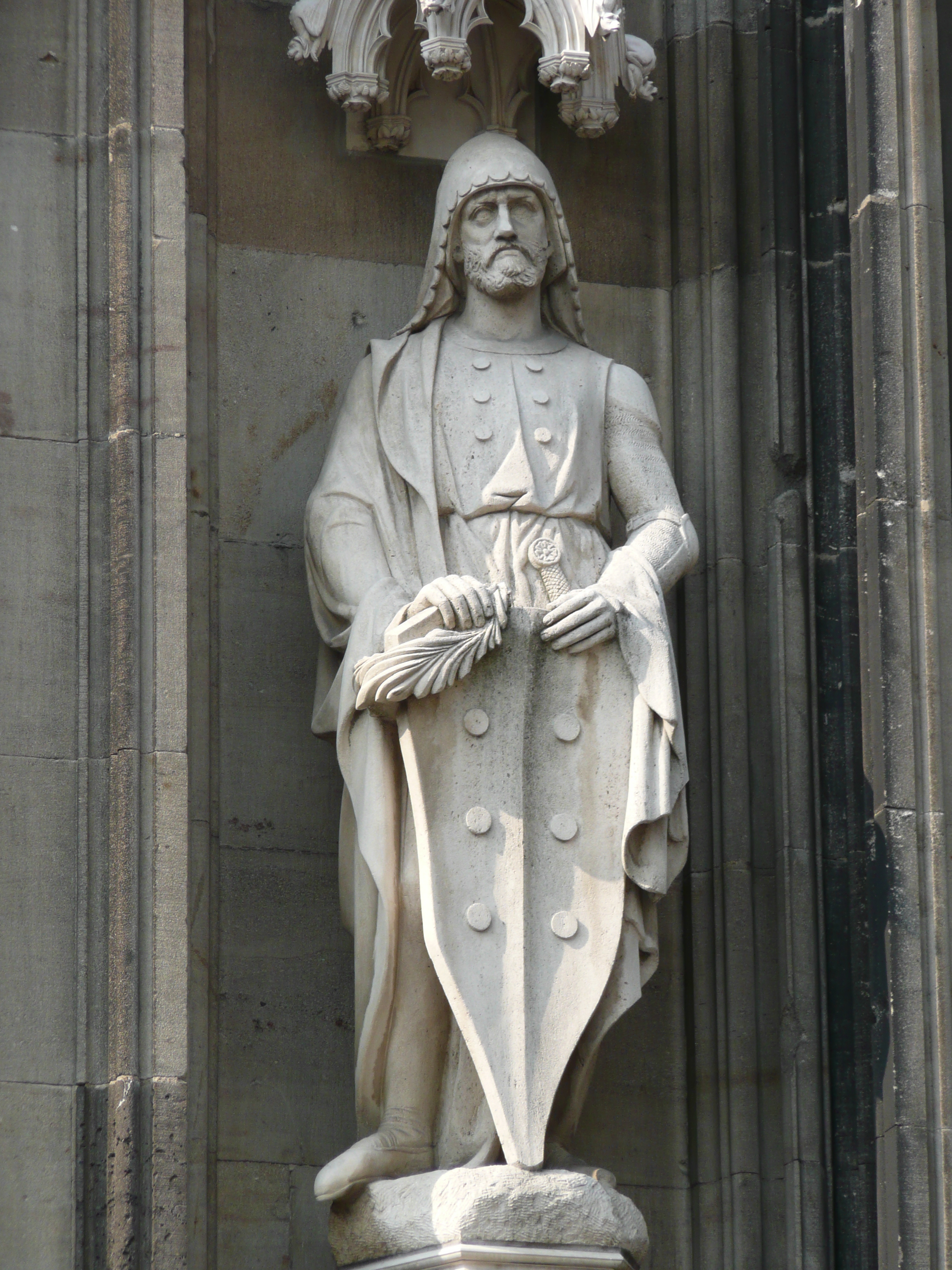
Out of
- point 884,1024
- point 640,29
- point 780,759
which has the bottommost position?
point 884,1024

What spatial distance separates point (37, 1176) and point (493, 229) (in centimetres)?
275

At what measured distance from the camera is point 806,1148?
27.2 feet

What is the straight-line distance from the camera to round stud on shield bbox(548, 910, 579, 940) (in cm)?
779

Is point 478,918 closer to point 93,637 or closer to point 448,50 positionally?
point 93,637

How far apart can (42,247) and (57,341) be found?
269 millimetres

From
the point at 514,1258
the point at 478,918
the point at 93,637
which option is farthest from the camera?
the point at 93,637

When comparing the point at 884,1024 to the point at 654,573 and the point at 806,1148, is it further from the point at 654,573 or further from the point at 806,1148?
the point at 654,573

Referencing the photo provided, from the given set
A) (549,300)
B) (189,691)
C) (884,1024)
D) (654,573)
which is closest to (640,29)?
(549,300)

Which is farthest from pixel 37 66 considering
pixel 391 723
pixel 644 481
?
pixel 391 723

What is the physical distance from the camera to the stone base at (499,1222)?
296 inches

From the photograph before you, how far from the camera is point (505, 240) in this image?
8461 millimetres

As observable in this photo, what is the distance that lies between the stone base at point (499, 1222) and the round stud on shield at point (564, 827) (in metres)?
0.81

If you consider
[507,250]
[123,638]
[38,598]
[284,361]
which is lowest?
[123,638]

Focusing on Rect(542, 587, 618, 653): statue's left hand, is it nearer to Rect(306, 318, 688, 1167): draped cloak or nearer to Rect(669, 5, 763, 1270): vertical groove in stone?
Rect(306, 318, 688, 1167): draped cloak
